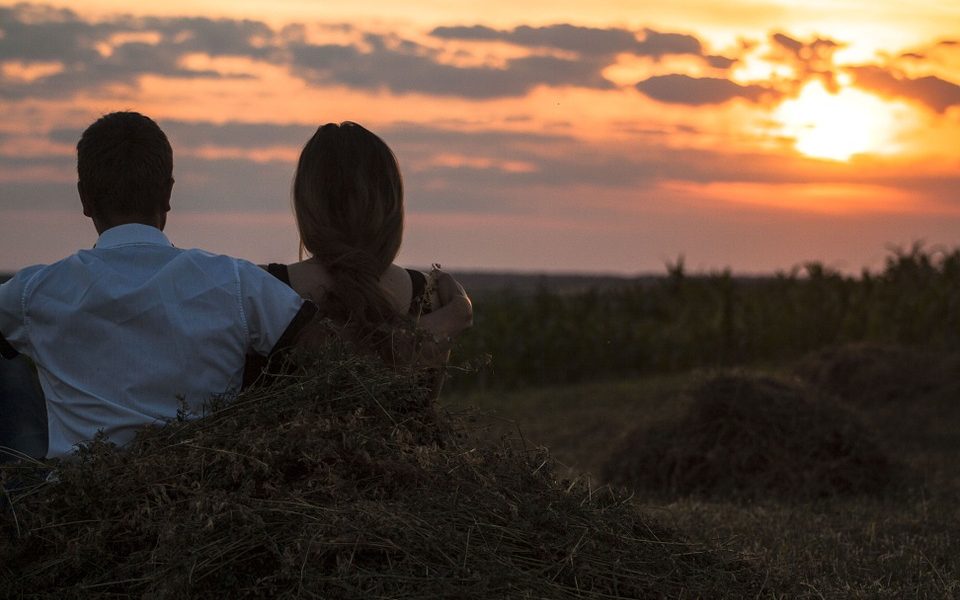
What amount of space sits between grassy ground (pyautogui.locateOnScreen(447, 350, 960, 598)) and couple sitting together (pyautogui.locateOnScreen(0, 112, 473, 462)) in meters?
0.55

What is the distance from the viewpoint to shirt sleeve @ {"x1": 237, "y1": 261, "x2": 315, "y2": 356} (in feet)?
10.5

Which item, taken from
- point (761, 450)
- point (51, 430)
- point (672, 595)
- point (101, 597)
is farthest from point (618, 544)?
point (761, 450)

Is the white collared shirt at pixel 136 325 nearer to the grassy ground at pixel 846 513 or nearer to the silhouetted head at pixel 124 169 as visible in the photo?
the silhouetted head at pixel 124 169

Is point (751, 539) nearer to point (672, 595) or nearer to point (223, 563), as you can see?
point (672, 595)

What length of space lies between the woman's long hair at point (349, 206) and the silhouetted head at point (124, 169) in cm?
48

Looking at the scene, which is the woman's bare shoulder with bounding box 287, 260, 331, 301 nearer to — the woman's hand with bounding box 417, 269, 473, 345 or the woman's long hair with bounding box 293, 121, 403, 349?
the woman's long hair with bounding box 293, 121, 403, 349

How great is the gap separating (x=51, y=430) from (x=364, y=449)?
1.02 m

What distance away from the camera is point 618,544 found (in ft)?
10.3

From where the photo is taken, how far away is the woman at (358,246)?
3.49m

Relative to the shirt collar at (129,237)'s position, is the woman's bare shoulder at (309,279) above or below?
below

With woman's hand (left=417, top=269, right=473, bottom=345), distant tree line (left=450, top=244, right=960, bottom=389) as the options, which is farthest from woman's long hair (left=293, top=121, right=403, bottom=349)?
distant tree line (left=450, top=244, right=960, bottom=389)

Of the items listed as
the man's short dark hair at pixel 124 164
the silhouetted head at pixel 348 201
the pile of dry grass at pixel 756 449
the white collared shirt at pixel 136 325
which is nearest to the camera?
the white collared shirt at pixel 136 325

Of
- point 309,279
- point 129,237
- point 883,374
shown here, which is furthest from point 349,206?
point 883,374

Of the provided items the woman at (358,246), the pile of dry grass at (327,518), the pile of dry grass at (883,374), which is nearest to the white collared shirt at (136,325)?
the pile of dry grass at (327,518)
